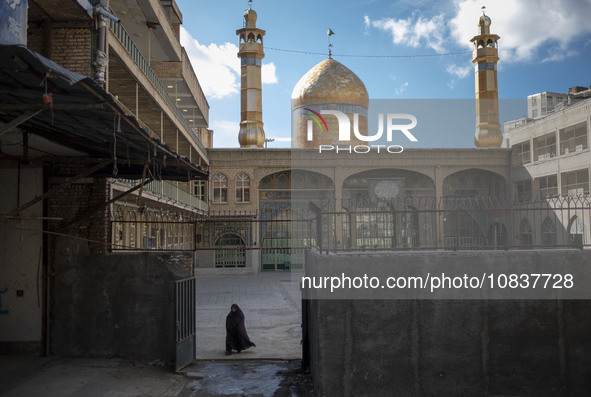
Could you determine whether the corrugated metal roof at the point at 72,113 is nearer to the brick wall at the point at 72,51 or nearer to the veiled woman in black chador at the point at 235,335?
the brick wall at the point at 72,51

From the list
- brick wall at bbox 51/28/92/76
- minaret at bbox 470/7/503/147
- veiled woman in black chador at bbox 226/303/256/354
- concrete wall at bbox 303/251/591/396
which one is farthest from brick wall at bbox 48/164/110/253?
minaret at bbox 470/7/503/147

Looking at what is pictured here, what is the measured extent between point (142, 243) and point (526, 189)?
2418 centimetres

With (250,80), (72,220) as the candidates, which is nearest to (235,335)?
(72,220)

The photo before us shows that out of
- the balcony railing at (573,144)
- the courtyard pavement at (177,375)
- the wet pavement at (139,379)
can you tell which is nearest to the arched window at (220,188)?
the courtyard pavement at (177,375)

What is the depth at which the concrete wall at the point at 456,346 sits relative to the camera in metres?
7.43

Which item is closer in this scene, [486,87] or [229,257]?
[229,257]

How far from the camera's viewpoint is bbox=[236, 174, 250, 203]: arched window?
31.0 m

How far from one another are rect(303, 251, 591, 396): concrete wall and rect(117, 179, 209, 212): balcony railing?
7847mm

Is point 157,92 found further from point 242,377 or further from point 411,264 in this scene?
point 411,264

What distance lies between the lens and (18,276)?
9844mm

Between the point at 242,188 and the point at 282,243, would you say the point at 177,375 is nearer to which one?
the point at 242,188

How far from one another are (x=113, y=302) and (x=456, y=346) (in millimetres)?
6095

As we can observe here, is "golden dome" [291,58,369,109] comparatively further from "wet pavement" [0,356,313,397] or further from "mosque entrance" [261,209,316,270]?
"wet pavement" [0,356,313,397]

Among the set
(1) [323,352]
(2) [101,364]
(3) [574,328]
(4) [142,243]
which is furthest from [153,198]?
(3) [574,328]
